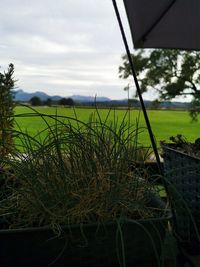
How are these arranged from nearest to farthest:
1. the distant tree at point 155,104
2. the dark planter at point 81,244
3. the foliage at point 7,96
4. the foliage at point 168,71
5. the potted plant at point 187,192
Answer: the dark planter at point 81,244 → the potted plant at point 187,192 → the foliage at point 7,96 → the distant tree at point 155,104 → the foliage at point 168,71

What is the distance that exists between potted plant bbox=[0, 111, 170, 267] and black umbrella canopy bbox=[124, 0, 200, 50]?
0.77m

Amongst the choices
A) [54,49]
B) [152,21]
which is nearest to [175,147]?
[152,21]

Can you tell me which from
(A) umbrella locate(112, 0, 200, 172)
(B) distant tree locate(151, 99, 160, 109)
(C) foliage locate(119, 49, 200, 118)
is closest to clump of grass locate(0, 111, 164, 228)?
(A) umbrella locate(112, 0, 200, 172)

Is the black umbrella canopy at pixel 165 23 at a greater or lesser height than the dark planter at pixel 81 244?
greater

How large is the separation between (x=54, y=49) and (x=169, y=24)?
3.17 metres

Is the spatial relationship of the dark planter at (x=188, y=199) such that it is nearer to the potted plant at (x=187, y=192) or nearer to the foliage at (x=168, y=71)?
the potted plant at (x=187, y=192)

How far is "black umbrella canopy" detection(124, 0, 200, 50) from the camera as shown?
61.2 inches

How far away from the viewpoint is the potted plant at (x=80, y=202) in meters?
0.77

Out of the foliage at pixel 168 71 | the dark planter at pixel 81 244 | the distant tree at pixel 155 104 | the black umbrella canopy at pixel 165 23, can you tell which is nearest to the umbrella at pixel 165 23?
the black umbrella canopy at pixel 165 23

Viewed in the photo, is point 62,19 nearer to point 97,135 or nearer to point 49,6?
point 49,6

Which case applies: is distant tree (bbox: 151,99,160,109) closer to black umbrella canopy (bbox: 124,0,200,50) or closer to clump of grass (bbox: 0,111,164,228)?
black umbrella canopy (bbox: 124,0,200,50)

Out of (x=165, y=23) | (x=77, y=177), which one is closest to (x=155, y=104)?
(x=165, y=23)

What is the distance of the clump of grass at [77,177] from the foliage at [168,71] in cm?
423

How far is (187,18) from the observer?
5.59 ft
